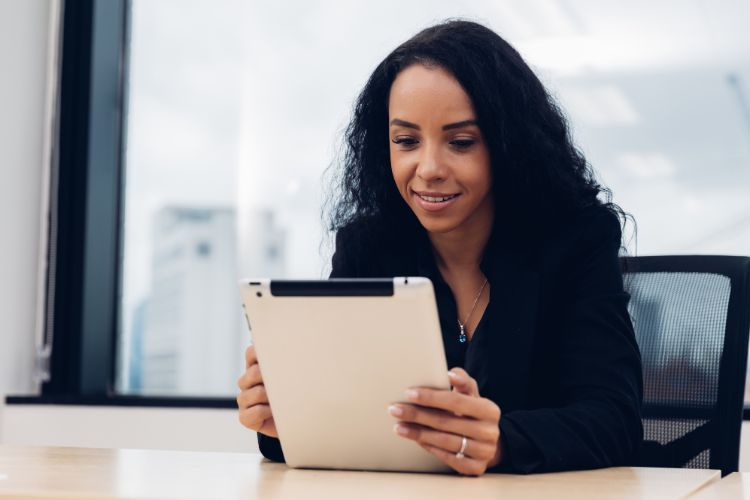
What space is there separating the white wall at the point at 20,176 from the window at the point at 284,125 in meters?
0.27

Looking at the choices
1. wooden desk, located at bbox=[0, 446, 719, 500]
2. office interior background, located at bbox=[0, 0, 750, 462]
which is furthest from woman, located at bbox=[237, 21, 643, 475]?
office interior background, located at bbox=[0, 0, 750, 462]

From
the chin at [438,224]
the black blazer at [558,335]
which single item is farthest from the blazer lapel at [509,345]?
the chin at [438,224]

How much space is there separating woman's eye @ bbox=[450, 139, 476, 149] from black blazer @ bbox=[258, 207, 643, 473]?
0.54 feet

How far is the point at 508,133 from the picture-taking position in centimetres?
157

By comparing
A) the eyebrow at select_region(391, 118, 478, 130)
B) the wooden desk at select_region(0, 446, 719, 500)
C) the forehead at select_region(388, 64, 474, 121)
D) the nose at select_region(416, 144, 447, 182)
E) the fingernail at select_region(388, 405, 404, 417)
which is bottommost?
the wooden desk at select_region(0, 446, 719, 500)

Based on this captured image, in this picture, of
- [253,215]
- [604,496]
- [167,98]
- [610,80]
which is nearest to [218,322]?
[253,215]

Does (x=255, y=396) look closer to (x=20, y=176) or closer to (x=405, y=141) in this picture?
(x=405, y=141)

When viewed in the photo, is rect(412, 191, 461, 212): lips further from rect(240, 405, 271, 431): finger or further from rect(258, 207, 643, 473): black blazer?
rect(240, 405, 271, 431): finger

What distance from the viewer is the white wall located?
286 centimetres

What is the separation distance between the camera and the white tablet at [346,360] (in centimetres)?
104

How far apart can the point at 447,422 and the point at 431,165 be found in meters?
0.54

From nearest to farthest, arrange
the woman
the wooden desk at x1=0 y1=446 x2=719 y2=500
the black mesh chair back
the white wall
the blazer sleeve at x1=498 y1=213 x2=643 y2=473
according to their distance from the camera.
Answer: the wooden desk at x1=0 y1=446 x2=719 y2=500
the blazer sleeve at x1=498 y1=213 x2=643 y2=473
the woman
the black mesh chair back
the white wall

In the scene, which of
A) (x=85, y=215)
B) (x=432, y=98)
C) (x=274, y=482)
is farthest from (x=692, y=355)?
(x=85, y=215)

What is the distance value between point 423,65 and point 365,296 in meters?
0.68
